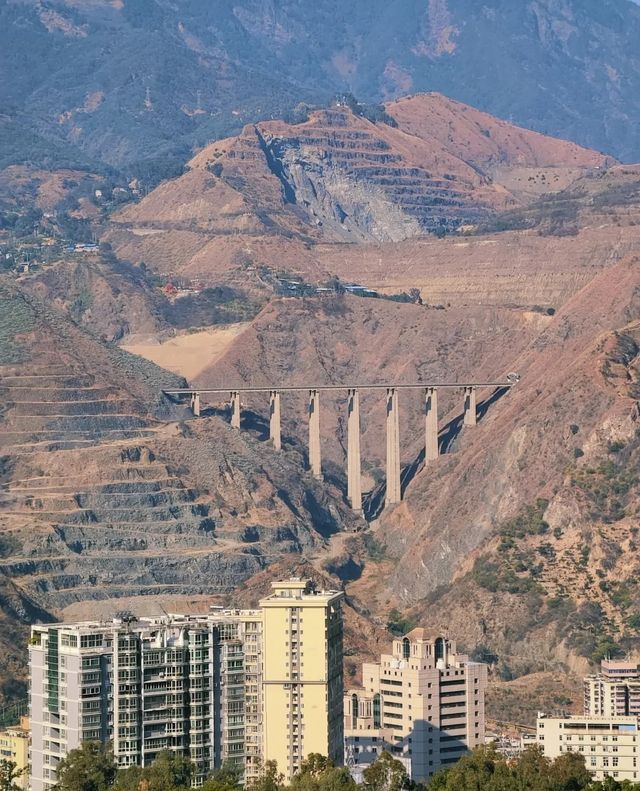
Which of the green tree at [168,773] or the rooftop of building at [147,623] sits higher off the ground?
the rooftop of building at [147,623]

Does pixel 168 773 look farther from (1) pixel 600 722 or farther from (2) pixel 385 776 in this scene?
(1) pixel 600 722

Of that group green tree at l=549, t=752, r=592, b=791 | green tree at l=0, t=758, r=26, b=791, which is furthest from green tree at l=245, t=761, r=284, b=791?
green tree at l=549, t=752, r=592, b=791

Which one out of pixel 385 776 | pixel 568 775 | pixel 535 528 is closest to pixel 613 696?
pixel 568 775

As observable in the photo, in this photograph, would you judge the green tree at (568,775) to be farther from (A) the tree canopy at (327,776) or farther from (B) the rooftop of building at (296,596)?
(B) the rooftop of building at (296,596)

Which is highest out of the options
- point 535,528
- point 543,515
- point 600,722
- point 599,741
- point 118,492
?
point 118,492

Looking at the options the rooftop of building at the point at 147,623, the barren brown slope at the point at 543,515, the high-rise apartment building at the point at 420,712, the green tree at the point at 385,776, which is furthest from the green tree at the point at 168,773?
the barren brown slope at the point at 543,515

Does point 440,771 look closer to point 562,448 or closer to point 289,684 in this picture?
point 289,684
